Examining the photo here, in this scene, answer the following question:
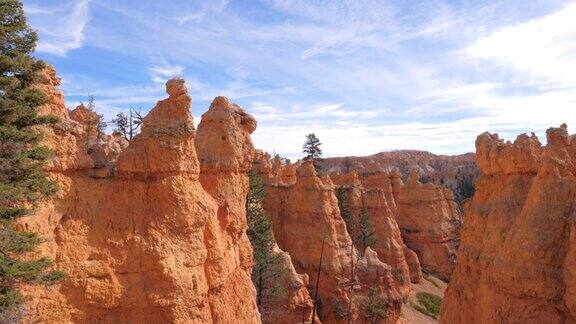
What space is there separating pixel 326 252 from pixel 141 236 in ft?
67.3

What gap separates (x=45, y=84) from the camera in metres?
12.2

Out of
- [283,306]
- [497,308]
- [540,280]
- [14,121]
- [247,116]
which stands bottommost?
[283,306]

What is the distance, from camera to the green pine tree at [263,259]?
976 inches

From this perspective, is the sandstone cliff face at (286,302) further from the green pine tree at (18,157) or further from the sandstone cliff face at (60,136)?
the green pine tree at (18,157)

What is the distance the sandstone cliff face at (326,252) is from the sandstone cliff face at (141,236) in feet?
52.7

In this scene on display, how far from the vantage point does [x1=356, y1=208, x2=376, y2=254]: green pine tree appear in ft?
126

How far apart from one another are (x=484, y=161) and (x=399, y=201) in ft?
101

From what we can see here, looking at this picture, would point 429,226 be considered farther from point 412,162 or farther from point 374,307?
point 412,162

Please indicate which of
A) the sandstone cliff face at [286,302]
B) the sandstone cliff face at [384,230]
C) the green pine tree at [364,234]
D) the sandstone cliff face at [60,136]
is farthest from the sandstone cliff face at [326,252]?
the sandstone cliff face at [60,136]

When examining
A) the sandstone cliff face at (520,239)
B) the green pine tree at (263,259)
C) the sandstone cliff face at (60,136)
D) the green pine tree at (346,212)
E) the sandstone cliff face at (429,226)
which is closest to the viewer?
the sandstone cliff face at (60,136)

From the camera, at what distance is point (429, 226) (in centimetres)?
4662

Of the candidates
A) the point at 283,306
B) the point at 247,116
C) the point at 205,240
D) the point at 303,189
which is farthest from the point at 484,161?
Answer: the point at 303,189

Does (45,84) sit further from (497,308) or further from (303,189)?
(303,189)

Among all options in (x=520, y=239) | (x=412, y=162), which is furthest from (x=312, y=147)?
(x=412, y=162)
